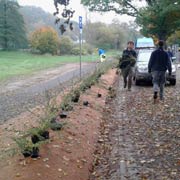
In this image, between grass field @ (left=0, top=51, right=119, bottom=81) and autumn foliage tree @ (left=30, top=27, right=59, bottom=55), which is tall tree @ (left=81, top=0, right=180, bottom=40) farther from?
autumn foliage tree @ (left=30, top=27, right=59, bottom=55)

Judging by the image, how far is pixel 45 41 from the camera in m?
79.8

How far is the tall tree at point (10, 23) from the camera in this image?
83375mm

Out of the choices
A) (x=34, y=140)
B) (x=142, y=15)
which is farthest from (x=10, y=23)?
(x=34, y=140)

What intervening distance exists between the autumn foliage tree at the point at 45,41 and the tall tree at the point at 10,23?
6056 millimetres

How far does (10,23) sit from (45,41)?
33.7 feet

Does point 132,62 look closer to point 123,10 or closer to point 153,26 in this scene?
point 153,26

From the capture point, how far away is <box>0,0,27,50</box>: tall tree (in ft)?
274

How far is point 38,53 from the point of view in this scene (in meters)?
81.2

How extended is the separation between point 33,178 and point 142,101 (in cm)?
834

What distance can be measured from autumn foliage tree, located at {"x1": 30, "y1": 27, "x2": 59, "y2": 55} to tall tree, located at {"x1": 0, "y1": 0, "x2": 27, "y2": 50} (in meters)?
6.06

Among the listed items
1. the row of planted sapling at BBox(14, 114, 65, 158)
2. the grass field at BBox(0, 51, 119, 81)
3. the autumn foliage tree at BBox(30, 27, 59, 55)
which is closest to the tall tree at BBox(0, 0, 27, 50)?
the autumn foliage tree at BBox(30, 27, 59, 55)

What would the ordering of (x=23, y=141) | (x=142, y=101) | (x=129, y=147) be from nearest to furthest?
(x=23, y=141) < (x=129, y=147) < (x=142, y=101)

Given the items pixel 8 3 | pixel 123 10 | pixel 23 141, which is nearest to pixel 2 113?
pixel 23 141

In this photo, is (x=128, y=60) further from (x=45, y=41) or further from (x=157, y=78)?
(x=45, y=41)
